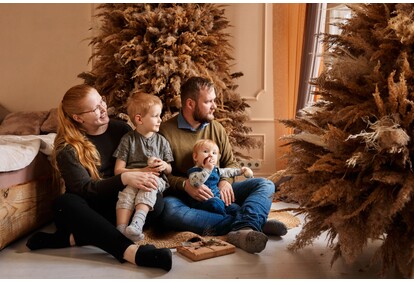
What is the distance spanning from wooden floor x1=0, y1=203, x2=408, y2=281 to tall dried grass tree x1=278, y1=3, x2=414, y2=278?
0.53ft

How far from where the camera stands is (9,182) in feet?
7.39

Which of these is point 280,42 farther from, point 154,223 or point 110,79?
point 154,223

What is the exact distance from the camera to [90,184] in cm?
224

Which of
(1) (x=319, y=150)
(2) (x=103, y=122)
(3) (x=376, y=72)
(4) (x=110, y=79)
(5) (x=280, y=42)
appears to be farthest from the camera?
(5) (x=280, y=42)

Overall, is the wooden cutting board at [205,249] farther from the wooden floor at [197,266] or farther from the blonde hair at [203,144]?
the blonde hair at [203,144]

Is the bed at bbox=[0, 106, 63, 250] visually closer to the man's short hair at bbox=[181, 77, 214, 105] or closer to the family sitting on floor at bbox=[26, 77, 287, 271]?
the family sitting on floor at bbox=[26, 77, 287, 271]

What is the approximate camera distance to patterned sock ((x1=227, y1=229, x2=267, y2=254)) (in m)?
2.11

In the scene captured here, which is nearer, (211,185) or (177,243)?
(177,243)

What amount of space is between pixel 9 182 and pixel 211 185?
3.52 feet

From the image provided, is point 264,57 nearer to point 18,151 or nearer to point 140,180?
point 140,180

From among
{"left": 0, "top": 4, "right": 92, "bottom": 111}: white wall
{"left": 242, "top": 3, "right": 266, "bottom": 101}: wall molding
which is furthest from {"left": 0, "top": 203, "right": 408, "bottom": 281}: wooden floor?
{"left": 0, "top": 4, "right": 92, "bottom": 111}: white wall

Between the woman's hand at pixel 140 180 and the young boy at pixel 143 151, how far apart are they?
35mm

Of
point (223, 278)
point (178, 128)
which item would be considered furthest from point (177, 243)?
point (178, 128)

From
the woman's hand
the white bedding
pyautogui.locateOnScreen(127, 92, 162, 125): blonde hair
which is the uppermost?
pyautogui.locateOnScreen(127, 92, 162, 125): blonde hair
